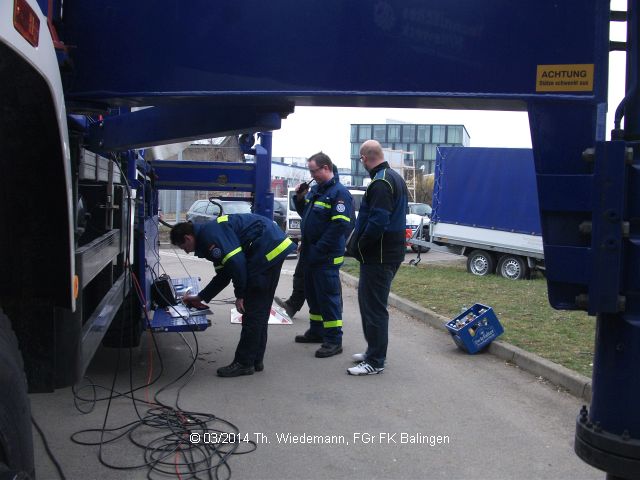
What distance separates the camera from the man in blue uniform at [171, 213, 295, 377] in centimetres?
540

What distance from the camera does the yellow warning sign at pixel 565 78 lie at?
248 centimetres

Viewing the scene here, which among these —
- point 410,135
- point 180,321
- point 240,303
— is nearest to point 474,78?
point 240,303

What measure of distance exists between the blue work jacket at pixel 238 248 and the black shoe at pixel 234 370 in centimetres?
68

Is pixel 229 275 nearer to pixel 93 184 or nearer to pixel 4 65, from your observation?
pixel 93 184

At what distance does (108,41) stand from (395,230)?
12.0 ft

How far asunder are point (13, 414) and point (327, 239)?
4639 millimetres

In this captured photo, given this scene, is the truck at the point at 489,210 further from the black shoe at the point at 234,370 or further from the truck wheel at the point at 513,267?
the black shoe at the point at 234,370

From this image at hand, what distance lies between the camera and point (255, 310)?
19.3 feet

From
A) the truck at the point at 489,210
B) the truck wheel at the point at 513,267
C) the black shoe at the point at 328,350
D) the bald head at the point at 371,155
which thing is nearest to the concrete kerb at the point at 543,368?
the black shoe at the point at 328,350

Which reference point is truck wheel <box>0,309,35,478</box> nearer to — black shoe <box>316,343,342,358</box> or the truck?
black shoe <box>316,343,342,358</box>

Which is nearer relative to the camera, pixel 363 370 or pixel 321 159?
→ pixel 363 370

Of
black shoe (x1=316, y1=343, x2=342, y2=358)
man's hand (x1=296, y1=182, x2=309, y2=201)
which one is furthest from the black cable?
man's hand (x1=296, y1=182, x2=309, y2=201)

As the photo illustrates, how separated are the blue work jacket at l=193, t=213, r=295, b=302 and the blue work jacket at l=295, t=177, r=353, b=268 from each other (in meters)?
0.77

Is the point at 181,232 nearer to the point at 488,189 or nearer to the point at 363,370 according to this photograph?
the point at 363,370
